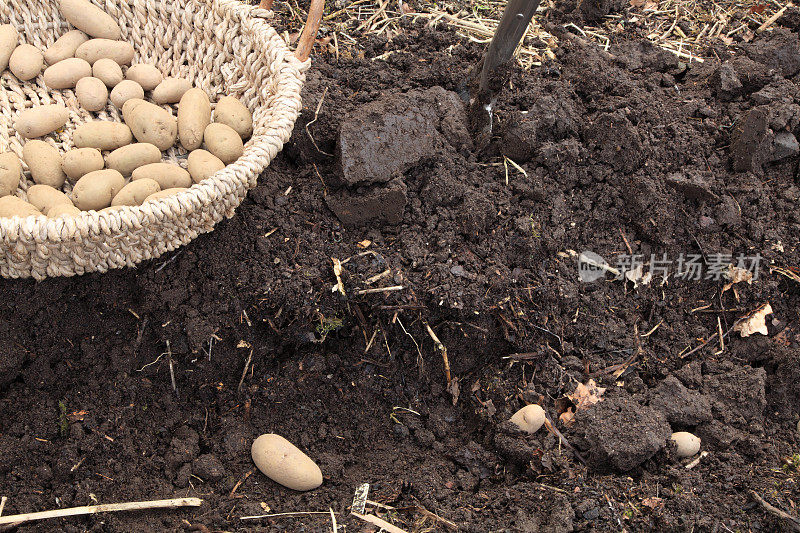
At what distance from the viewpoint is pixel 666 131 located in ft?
7.72

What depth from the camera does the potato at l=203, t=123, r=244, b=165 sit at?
6.42ft

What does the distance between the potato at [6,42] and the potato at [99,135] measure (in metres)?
0.42

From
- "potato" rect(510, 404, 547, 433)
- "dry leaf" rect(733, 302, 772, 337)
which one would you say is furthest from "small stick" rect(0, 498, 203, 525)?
"dry leaf" rect(733, 302, 772, 337)

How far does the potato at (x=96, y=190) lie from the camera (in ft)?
5.98

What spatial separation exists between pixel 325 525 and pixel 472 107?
1465 mm

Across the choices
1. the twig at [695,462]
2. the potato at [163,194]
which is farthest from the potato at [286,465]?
the twig at [695,462]

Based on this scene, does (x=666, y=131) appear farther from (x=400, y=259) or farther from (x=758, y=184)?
(x=400, y=259)

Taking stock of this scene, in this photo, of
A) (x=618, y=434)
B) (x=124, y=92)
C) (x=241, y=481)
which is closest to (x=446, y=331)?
(x=618, y=434)

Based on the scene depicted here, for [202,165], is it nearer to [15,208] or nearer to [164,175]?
[164,175]

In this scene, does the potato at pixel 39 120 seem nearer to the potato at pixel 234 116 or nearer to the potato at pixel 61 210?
the potato at pixel 61 210

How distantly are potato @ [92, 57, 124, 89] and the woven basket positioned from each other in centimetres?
10

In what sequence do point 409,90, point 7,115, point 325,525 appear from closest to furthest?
point 325,525, point 7,115, point 409,90

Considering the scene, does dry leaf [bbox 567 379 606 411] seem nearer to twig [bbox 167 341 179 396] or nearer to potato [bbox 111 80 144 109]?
twig [bbox 167 341 179 396]

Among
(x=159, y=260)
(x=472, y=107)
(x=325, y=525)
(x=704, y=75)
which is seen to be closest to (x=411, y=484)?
(x=325, y=525)
